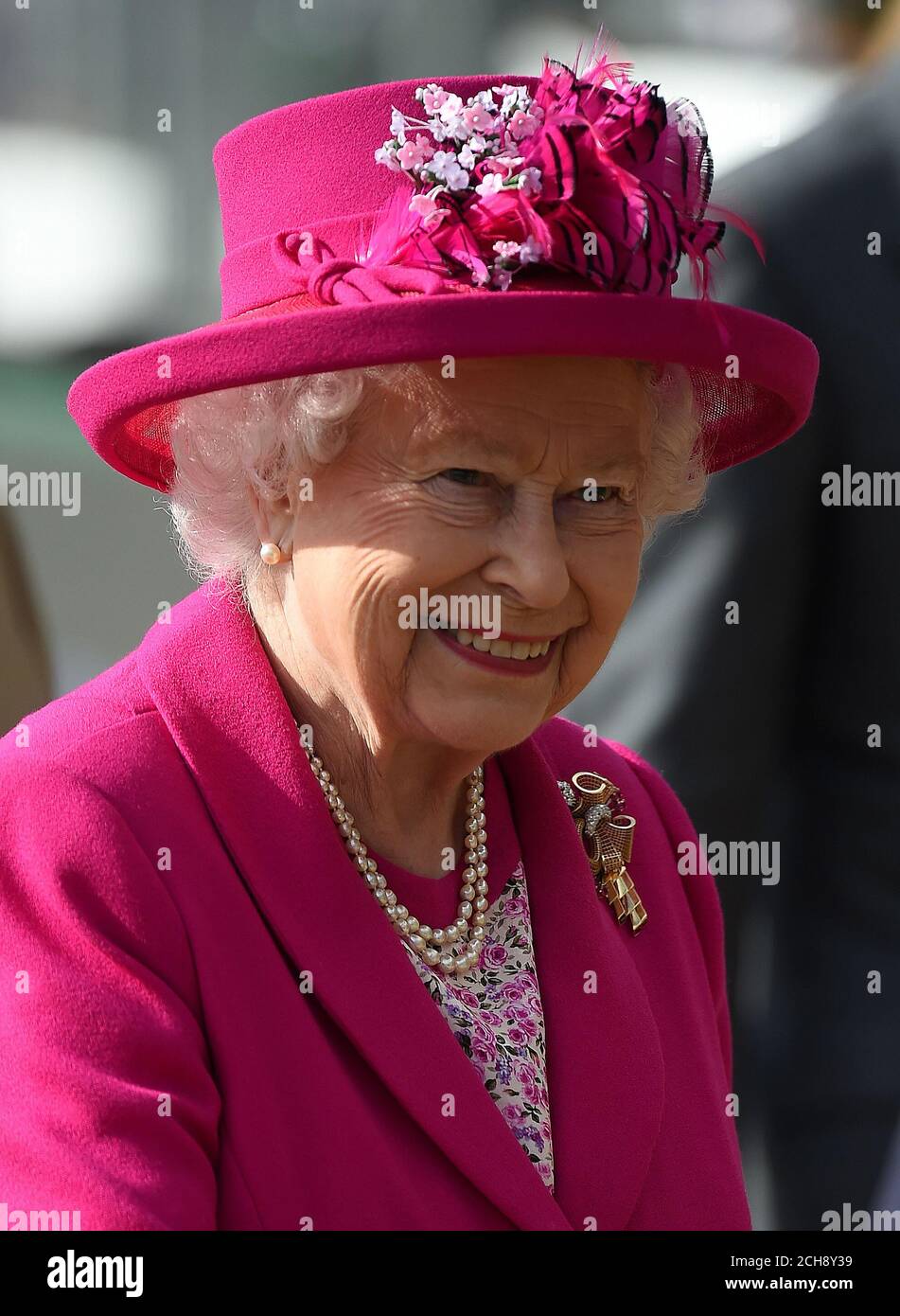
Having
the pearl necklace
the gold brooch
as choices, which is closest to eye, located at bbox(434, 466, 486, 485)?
the pearl necklace

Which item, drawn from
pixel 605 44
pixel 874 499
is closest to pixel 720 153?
pixel 874 499

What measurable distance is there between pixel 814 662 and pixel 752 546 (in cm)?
27

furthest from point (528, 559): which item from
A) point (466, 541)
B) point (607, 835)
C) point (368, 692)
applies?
point (607, 835)

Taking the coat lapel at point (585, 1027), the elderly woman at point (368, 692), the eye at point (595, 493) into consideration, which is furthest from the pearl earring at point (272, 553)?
the coat lapel at point (585, 1027)

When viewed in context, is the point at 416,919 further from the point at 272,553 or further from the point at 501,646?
the point at 272,553

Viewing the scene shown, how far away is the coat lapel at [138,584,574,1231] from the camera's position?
1.65 metres

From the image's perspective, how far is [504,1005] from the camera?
6.07ft

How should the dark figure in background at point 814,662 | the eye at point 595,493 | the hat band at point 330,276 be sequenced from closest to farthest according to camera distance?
the hat band at point 330,276, the eye at point 595,493, the dark figure in background at point 814,662

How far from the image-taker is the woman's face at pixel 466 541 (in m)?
1.65

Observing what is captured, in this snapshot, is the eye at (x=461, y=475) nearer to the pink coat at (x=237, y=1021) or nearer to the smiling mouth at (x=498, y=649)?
the smiling mouth at (x=498, y=649)

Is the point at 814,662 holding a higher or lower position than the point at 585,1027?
higher

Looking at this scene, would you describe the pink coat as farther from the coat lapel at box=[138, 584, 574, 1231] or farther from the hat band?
the hat band

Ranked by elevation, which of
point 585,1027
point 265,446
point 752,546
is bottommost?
point 585,1027

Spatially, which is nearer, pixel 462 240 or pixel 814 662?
pixel 462 240
